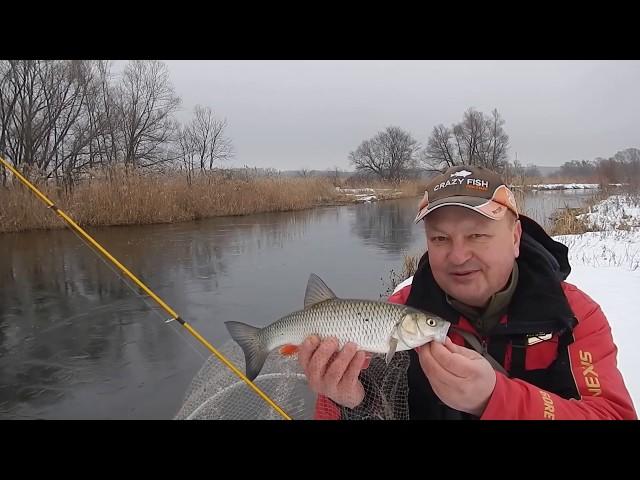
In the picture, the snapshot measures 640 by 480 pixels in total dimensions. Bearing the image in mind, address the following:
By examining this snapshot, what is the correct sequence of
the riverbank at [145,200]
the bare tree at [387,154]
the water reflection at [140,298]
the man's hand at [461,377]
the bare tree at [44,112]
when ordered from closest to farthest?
1. the man's hand at [461,377]
2. the water reflection at [140,298]
3. the riverbank at [145,200]
4. the bare tree at [44,112]
5. the bare tree at [387,154]

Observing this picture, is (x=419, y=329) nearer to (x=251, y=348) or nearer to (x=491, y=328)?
(x=491, y=328)

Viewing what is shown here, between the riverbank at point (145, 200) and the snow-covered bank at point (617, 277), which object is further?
the riverbank at point (145, 200)

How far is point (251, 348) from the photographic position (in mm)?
2100

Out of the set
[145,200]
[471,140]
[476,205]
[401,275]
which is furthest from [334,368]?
[471,140]

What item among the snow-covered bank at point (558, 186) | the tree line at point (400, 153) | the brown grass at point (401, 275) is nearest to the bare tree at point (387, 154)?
the tree line at point (400, 153)

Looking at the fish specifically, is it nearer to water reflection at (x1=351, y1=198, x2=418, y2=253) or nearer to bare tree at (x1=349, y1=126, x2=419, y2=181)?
water reflection at (x1=351, y1=198, x2=418, y2=253)

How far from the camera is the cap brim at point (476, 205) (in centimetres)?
160

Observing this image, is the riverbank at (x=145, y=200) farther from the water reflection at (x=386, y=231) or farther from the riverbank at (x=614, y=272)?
the riverbank at (x=614, y=272)

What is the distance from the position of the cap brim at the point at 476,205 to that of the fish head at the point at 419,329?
45 cm

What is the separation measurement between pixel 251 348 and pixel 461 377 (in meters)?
1.20

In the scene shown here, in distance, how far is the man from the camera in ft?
4.35
